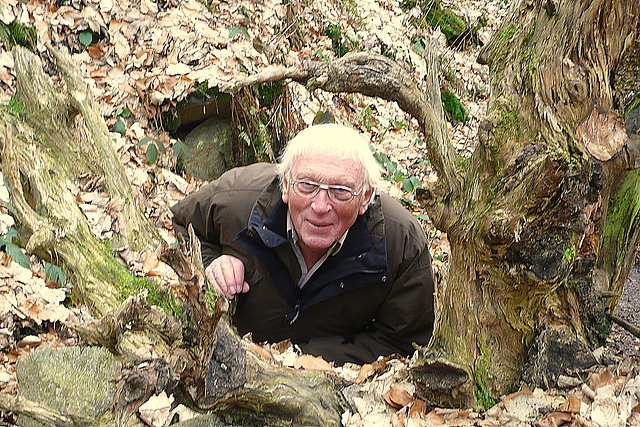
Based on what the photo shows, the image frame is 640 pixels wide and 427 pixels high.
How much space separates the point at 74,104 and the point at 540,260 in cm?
244

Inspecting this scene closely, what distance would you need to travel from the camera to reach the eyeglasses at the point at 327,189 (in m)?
2.94

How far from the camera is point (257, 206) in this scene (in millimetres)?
3344

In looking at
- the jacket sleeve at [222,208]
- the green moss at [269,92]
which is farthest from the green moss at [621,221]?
the green moss at [269,92]

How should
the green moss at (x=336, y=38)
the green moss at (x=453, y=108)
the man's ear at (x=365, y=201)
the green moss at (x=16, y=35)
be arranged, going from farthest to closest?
the green moss at (x=453, y=108), the green moss at (x=336, y=38), the green moss at (x=16, y=35), the man's ear at (x=365, y=201)

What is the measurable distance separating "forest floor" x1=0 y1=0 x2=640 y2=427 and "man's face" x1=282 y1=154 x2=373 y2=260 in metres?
0.68

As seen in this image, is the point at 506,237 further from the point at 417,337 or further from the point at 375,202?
the point at 417,337

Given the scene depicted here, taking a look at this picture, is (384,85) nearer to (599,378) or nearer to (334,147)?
(334,147)

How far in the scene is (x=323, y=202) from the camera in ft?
9.70

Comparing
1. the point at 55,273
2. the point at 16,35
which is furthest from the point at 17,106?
the point at 16,35

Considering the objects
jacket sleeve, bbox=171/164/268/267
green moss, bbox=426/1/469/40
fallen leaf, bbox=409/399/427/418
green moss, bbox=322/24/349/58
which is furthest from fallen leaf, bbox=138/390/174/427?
green moss, bbox=426/1/469/40

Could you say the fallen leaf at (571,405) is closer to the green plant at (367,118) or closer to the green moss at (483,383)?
the green moss at (483,383)

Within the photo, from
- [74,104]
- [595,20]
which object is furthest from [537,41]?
[74,104]

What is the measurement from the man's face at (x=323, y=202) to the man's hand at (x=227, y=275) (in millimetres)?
484

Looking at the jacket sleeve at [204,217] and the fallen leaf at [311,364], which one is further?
the jacket sleeve at [204,217]
